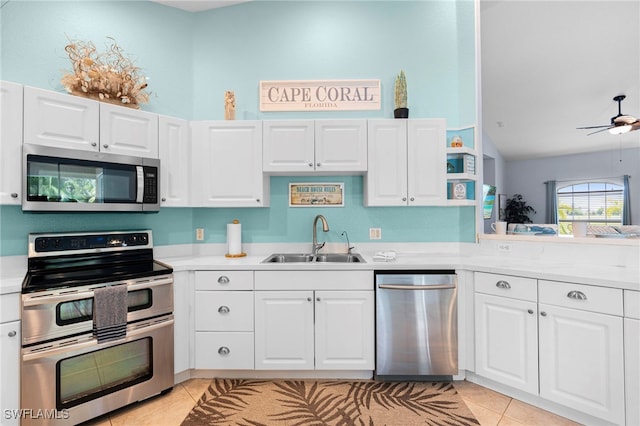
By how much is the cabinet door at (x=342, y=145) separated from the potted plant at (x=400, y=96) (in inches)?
12.8

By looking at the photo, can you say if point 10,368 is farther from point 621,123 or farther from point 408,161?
point 621,123

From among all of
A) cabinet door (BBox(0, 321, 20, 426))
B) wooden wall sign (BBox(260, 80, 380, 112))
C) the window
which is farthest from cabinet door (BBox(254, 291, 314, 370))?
the window

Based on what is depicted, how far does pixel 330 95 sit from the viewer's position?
2783mm

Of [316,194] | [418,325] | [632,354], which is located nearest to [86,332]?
[316,194]

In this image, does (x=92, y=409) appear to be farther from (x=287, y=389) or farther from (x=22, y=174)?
(x=22, y=174)

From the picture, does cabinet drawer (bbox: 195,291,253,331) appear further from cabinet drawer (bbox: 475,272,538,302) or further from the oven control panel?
cabinet drawer (bbox: 475,272,538,302)

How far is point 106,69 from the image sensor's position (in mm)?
2148

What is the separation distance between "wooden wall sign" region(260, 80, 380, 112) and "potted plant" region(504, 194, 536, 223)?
1.48 metres

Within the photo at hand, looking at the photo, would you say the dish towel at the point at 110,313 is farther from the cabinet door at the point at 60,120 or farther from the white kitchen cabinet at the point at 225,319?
the cabinet door at the point at 60,120

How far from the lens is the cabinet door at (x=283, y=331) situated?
2.16 m

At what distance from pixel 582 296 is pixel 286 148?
88.9 inches

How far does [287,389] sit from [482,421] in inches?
51.0

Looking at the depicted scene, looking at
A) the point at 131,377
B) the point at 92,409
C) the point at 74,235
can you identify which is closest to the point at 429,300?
the point at 131,377

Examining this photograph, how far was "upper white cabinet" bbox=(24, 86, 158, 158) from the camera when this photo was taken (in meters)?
1.82
